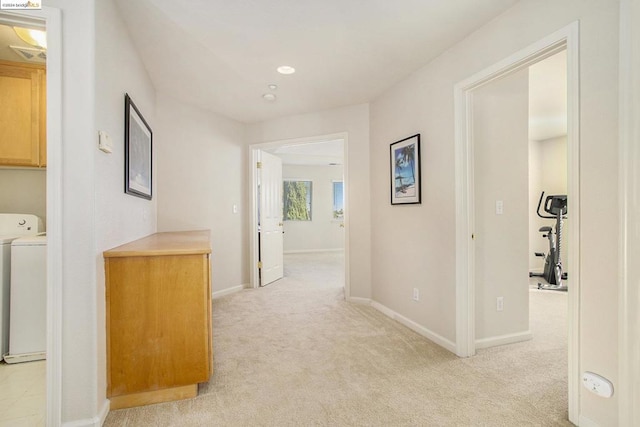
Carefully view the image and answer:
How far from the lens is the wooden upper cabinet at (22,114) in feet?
8.29

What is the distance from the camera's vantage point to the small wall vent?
245cm

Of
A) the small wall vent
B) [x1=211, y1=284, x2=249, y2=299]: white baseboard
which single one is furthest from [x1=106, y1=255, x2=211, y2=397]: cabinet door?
[x1=211, y1=284, x2=249, y2=299]: white baseboard

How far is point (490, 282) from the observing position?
262 centimetres

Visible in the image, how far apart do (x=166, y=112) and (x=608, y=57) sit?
380cm

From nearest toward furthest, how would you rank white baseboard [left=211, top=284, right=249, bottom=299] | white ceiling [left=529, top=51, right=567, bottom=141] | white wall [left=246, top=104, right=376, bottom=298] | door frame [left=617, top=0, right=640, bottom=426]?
door frame [left=617, top=0, right=640, bottom=426]
white ceiling [left=529, top=51, right=567, bottom=141]
white wall [left=246, top=104, right=376, bottom=298]
white baseboard [left=211, top=284, right=249, bottom=299]

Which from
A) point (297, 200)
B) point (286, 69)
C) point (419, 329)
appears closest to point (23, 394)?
point (419, 329)

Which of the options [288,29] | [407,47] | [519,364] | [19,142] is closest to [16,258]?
[19,142]

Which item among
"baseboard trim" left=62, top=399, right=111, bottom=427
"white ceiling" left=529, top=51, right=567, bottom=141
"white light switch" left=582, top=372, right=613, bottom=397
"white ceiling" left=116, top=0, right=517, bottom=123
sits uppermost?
"white ceiling" left=529, top=51, right=567, bottom=141

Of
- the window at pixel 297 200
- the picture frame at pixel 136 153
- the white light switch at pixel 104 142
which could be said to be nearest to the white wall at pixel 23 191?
the picture frame at pixel 136 153

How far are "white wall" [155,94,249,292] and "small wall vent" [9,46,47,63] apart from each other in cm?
110

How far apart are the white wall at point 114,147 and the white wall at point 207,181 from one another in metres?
1.19

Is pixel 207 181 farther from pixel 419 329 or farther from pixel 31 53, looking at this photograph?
pixel 419 329

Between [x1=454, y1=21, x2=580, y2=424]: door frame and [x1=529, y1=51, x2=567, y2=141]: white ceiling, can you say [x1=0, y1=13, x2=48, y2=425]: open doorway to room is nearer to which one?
[x1=454, y1=21, x2=580, y2=424]: door frame

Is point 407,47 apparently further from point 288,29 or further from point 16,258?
point 16,258
